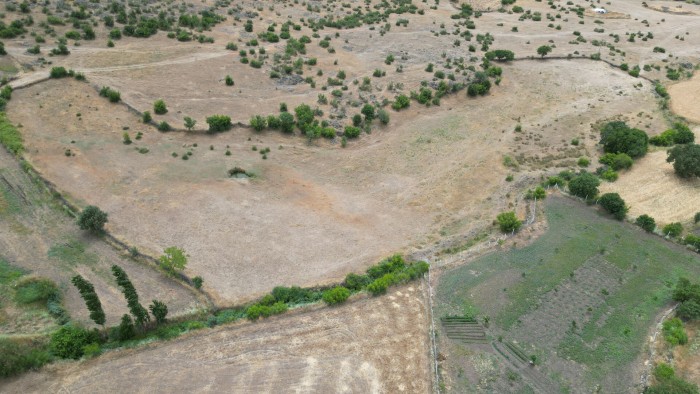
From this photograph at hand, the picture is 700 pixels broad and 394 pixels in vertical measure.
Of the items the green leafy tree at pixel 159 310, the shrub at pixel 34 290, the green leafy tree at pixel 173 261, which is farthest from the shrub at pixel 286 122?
the shrub at pixel 34 290

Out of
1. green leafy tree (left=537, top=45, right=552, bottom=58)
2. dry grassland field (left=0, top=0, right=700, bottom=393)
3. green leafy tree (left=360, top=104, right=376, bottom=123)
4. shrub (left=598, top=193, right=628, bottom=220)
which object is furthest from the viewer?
green leafy tree (left=537, top=45, right=552, bottom=58)

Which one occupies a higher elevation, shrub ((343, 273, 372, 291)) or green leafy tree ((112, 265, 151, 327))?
green leafy tree ((112, 265, 151, 327))

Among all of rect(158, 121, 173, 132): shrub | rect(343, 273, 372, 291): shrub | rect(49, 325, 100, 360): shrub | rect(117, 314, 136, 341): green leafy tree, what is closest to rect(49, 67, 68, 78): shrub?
rect(158, 121, 173, 132): shrub

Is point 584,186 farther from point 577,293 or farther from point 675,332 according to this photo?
point 675,332

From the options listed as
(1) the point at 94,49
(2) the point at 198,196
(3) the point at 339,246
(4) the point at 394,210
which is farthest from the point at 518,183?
(1) the point at 94,49

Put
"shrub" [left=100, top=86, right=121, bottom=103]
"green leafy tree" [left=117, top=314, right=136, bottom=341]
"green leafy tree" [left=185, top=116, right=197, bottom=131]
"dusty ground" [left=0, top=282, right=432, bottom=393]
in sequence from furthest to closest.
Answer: "shrub" [left=100, top=86, right=121, bottom=103]
"green leafy tree" [left=185, top=116, right=197, bottom=131]
"green leafy tree" [left=117, top=314, right=136, bottom=341]
"dusty ground" [left=0, top=282, right=432, bottom=393]

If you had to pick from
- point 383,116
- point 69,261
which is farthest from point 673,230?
point 69,261

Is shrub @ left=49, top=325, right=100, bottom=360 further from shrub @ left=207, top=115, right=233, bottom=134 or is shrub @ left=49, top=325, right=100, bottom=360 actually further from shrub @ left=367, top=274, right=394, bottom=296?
shrub @ left=207, top=115, right=233, bottom=134
